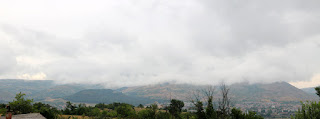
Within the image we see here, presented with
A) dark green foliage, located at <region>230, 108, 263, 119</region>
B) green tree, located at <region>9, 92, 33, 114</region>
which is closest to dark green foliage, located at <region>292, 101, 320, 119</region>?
dark green foliage, located at <region>230, 108, 263, 119</region>

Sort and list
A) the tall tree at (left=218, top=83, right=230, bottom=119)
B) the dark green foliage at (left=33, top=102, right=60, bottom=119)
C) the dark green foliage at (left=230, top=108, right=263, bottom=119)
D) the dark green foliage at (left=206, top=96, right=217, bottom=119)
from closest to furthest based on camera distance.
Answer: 1. the tall tree at (left=218, top=83, right=230, bottom=119)
2. the dark green foliage at (left=230, top=108, right=263, bottom=119)
3. the dark green foliage at (left=206, top=96, right=217, bottom=119)
4. the dark green foliage at (left=33, top=102, right=60, bottom=119)

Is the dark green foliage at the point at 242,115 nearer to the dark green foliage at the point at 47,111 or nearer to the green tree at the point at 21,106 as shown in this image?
the dark green foliage at the point at 47,111

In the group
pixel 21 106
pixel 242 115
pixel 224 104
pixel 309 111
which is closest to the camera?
pixel 309 111

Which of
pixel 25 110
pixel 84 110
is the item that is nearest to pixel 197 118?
pixel 25 110

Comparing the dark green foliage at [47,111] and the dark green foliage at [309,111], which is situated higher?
the dark green foliage at [309,111]

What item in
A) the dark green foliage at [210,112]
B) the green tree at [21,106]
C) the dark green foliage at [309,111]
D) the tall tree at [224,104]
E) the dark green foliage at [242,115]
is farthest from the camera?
the green tree at [21,106]

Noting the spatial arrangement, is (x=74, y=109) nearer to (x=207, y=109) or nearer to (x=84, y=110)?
(x=84, y=110)

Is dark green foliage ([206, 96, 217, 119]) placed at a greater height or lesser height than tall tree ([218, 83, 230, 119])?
lesser

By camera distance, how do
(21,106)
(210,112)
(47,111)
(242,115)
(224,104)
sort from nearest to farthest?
(224,104) < (242,115) < (210,112) < (47,111) < (21,106)

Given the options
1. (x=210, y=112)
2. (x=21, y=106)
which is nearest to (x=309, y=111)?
(x=210, y=112)

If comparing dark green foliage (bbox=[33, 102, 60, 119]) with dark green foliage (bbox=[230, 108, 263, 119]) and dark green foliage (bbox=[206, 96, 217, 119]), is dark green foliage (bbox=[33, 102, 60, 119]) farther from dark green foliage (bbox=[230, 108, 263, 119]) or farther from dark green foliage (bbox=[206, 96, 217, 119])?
dark green foliage (bbox=[230, 108, 263, 119])

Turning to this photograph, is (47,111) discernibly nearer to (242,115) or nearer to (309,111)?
(242,115)

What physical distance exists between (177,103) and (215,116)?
58040 millimetres

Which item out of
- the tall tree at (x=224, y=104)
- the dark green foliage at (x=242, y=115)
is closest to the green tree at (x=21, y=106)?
the tall tree at (x=224, y=104)
